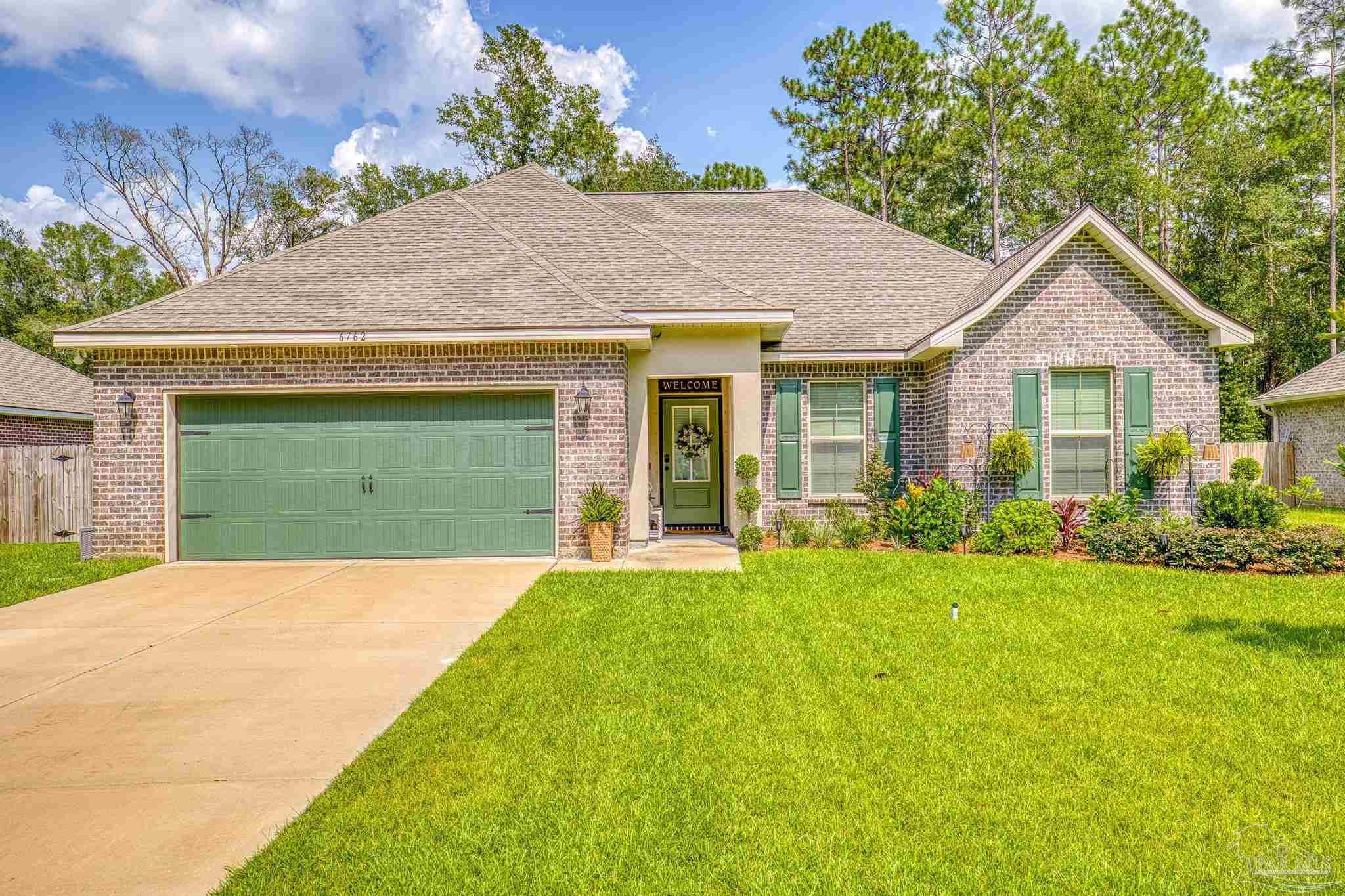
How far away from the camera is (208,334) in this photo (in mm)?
9023

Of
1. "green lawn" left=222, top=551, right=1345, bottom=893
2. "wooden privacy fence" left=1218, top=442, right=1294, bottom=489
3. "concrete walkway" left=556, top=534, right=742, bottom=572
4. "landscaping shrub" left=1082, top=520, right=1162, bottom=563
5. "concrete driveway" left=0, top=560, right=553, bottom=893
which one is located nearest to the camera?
"green lawn" left=222, top=551, right=1345, bottom=893

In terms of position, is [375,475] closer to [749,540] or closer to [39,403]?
[749,540]

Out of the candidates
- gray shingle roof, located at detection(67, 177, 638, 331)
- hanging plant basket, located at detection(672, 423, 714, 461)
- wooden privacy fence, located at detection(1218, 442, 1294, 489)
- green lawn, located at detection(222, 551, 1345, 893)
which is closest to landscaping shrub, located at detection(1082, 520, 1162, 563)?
green lawn, located at detection(222, 551, 1345, 893)

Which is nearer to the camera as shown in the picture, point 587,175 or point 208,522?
point 208,522

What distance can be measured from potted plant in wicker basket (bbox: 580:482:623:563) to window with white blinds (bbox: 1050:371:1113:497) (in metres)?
6.57

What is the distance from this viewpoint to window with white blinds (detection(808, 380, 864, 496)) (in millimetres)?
11250

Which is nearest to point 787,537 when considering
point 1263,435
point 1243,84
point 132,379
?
point 132,379

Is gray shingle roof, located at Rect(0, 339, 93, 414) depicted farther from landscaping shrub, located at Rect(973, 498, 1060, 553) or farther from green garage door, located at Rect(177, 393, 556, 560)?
landscaping shrub, located at Rect(973, 498, 1060, 553)

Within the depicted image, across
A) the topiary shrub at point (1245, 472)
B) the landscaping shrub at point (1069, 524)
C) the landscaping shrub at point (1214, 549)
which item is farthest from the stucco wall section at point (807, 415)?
the topiary shrub at point (1245, 472)

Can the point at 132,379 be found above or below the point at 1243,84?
below

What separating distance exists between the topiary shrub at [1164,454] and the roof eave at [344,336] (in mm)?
7360

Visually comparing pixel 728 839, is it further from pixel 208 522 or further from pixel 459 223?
pixel 459 223

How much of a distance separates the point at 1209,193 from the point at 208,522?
3028cm

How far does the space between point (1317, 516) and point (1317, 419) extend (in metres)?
4.50
